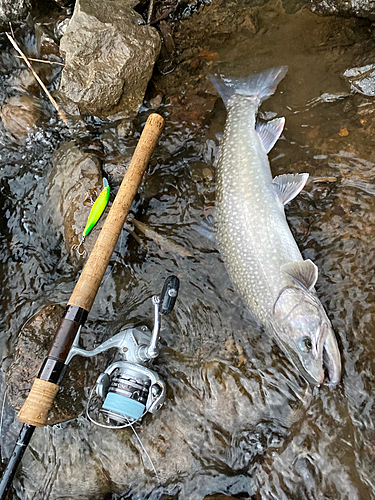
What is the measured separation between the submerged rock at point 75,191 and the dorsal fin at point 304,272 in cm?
188

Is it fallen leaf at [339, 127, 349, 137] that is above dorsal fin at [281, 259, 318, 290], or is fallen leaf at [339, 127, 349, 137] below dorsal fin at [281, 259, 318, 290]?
above

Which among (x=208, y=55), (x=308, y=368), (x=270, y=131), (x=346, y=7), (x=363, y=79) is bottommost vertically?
(x=308, y=368)

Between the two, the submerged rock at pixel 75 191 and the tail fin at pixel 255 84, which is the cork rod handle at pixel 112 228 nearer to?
the submerged rock at pixel 75 191

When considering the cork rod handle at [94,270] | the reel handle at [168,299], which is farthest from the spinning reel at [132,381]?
the cork rod handle at [94,270]

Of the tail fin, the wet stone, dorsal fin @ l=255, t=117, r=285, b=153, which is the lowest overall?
dorsal fin @ l=255, t=117, r=285, b=153

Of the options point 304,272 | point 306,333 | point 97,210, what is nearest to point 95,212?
point 97,210

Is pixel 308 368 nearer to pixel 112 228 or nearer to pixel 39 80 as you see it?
pixel 112 228

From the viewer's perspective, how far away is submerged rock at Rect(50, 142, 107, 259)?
11.6 feet

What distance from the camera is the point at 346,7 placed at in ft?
11.9

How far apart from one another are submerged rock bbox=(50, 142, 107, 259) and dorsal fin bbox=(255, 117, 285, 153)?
5.67 feet

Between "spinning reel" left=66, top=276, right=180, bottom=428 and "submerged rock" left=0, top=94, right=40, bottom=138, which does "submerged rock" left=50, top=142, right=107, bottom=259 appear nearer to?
"submerged rock" left=0, top=94, right=40, bottom=138

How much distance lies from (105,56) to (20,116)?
4.26ft

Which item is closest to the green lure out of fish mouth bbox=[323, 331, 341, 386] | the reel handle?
the reel handle

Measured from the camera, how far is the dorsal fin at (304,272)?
267cm
